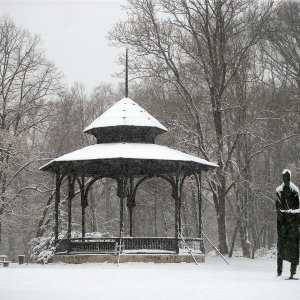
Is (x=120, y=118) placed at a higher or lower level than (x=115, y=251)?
higher

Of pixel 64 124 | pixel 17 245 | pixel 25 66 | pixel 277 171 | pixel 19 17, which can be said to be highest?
pixel 19 17

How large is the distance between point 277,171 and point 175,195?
20785 millimetres

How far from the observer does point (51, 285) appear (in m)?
10.5

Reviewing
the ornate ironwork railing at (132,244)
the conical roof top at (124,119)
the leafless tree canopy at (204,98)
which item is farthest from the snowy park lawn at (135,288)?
the leafless tree canopy at (204,98)

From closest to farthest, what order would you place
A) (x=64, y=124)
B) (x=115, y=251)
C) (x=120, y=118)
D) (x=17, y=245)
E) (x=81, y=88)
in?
(x=115, y=251)
(x=120, y=118)
(x=64, y=124)
(x=81, y=88)
(x=17, y=245)

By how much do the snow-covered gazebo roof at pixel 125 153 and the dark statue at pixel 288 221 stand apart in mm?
9286

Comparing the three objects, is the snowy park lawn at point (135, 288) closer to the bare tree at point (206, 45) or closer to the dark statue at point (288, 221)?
the dark statue at point (288, 221)

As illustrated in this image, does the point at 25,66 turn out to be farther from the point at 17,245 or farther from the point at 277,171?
the point at 17,245

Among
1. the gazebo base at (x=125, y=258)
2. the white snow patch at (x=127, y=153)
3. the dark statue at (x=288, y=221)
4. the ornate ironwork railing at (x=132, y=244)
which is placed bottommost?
the gazebo base at (x=125, y=258)

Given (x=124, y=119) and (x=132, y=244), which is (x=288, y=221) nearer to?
(x=132, y=244)

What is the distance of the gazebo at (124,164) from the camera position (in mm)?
22109

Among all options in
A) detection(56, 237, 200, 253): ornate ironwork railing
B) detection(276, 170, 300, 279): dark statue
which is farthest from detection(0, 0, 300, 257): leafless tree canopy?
detection(276, 170, 300, 279): dark statue

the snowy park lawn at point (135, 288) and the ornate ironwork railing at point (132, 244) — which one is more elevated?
the ornate ironwork railing at point (132, 244)

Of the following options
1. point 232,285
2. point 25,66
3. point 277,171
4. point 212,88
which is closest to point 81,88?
point 25,66
